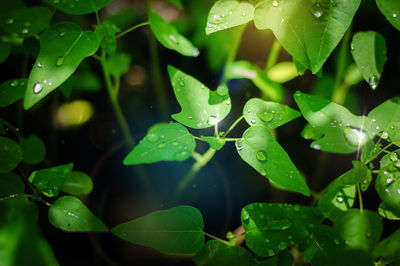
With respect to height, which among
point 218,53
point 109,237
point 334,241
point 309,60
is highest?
point 309,60

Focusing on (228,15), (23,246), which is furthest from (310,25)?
(23,246)

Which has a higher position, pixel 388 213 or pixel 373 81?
pixel 373 81

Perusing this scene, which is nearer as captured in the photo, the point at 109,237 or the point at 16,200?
the point at 16,200

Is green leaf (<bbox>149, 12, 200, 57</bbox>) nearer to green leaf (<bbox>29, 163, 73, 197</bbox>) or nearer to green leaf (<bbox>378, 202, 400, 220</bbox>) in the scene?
green leaf (<bbox>29, 163, 73, 197</bbox>)

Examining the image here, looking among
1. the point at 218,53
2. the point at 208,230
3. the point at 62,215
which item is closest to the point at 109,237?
the point at 208,230

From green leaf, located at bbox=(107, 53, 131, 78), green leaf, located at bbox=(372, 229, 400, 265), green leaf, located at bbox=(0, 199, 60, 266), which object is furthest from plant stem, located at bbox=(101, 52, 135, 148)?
green leaf, located at bbox=(372, 229, 400, 265)

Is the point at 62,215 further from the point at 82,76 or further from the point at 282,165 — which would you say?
the point at 82,76

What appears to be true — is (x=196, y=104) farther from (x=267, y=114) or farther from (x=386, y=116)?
(x=386, y=116)
